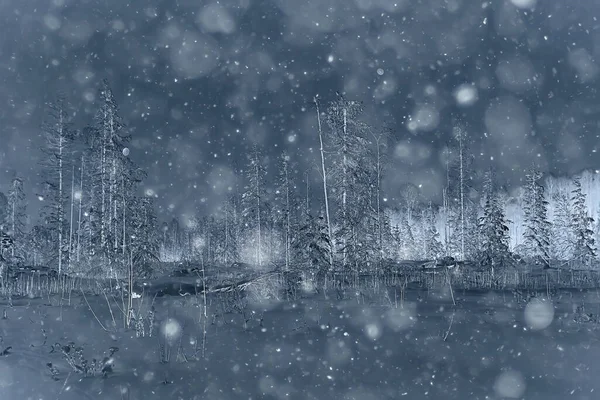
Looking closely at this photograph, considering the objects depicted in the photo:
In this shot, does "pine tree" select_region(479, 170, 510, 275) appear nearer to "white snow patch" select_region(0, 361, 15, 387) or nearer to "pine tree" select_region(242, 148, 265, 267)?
"pine tree" select_region(242, 148, 265, 267)

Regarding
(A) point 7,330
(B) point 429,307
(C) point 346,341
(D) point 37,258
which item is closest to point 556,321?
(B) point 429,307

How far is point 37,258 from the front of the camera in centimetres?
8531

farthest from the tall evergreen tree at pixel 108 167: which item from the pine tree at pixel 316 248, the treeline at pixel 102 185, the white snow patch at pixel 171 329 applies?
the white snow patch at pixel 171 329

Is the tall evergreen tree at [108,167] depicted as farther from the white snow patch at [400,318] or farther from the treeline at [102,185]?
the white snow patch at [400,318]

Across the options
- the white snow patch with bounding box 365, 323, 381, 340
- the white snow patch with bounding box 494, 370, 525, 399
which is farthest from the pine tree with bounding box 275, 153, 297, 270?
the white snow patch with bounding box 494, 370, 525, 399

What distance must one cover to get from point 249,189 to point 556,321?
34.9 m

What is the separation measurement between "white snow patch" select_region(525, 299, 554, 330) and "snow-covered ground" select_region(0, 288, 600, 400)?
65 millimetres

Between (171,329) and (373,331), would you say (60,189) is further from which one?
(373,331)

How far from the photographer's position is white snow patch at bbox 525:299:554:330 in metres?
14.5

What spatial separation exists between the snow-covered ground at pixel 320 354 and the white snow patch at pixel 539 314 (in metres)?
0.07

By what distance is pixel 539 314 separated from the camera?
656 inches

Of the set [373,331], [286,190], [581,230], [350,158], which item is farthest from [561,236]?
[373,331]

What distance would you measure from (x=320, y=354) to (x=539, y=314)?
1015 centimetres

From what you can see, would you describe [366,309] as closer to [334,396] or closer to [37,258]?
[334,396]
